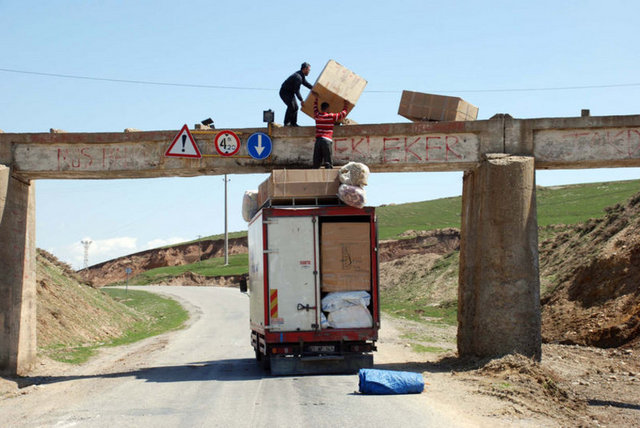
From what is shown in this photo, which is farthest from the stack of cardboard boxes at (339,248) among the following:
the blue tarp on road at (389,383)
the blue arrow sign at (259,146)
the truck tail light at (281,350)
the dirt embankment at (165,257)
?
the dirt embankment at (165,257)

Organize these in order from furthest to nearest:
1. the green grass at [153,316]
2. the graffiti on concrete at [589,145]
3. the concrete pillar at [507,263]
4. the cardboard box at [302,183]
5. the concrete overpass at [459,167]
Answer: the green grass at [153,316]
the graffiti on concrete at [589,145]
the concrete overpass at [459,167]
the concrete pillar at [507,263]
the cardboard box at [302,183]

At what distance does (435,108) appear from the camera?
17484 mm

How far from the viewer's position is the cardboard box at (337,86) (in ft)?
55.1

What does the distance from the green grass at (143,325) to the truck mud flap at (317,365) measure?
8373 mm

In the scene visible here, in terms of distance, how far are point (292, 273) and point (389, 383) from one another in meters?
3.53

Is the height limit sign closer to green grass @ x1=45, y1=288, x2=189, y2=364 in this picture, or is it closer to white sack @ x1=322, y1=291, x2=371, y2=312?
white sack @ x1=322, y1=291, x2=371, y2=312

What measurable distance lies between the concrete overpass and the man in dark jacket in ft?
1.22

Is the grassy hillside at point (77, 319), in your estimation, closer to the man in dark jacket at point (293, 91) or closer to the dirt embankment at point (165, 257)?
the man in dark jacket at point (293, 91)

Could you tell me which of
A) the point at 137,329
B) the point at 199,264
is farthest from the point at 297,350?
the point at 199,264

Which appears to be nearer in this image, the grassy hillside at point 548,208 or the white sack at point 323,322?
the white sack at point 323,322

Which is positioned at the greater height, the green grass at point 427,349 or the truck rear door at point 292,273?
the truck rear door at point 292,273

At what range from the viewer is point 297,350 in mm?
14516

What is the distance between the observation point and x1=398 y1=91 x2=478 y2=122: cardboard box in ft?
56.9

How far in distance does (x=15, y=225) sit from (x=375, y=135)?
330 inches
